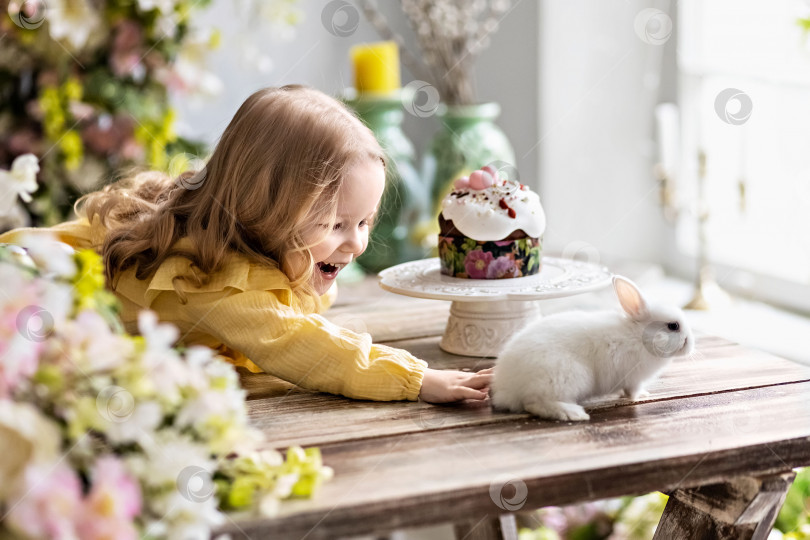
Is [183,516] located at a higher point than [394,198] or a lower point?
higher

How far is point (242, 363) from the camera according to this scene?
1.23m

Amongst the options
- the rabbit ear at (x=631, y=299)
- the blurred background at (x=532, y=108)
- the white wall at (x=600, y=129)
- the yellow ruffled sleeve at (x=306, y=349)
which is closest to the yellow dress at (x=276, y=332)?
the yellow ruffled sleeve at (x=306, y=349)

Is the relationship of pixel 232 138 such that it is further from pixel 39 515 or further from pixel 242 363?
pixel 39 515

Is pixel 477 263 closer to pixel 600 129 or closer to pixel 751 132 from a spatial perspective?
pixel 751 132

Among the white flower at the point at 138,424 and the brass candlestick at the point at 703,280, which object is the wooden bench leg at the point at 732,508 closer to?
the white flower at the point at 138,424

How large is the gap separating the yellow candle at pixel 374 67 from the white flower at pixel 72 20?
2.09 feet

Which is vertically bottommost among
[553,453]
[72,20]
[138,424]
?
[553,453]

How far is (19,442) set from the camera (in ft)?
2.19

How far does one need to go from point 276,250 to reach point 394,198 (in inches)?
46.3

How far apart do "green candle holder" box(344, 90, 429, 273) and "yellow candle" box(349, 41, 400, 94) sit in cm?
2

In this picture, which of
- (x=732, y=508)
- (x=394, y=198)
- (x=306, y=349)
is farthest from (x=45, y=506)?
(x=394, y=198)

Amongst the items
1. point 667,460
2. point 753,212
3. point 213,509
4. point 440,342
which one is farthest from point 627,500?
point 213,509

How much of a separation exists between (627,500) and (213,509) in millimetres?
1431

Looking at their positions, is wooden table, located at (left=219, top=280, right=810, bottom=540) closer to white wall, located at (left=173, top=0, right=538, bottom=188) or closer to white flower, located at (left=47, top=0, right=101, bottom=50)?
white flower, located at (left=47, top=0, right=101, bottom=50)
